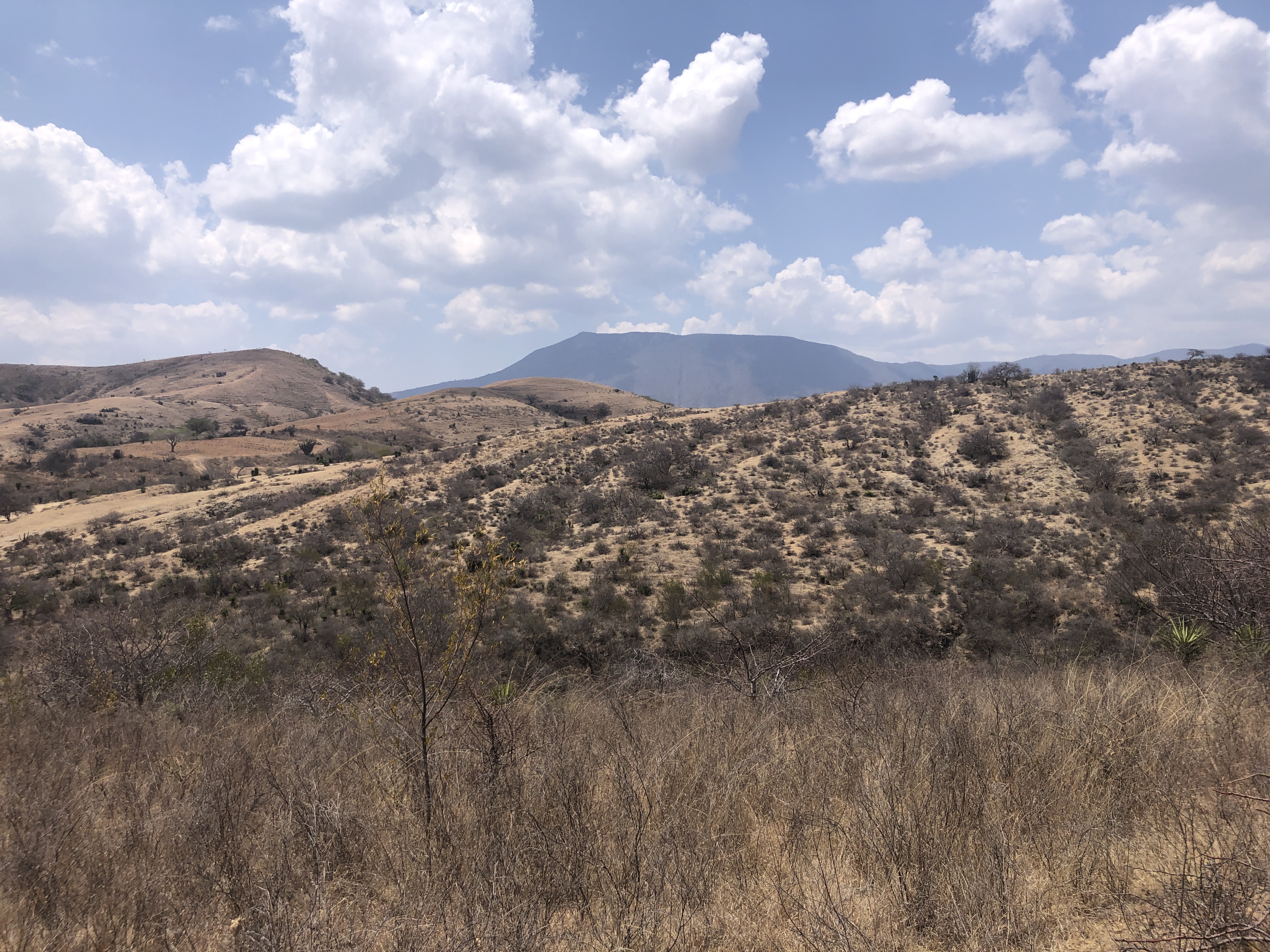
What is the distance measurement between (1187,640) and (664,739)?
9.26 metres

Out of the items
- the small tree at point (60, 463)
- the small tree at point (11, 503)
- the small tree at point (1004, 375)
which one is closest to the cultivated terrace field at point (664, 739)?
the small tree at point (11, 503)

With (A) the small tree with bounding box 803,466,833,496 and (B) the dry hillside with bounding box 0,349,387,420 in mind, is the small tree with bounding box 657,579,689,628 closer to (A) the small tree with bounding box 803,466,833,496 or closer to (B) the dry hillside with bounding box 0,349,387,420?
(A) the small tree with bounding box 803,466,833,496

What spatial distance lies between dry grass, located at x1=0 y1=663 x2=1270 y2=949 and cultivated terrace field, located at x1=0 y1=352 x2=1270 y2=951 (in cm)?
2

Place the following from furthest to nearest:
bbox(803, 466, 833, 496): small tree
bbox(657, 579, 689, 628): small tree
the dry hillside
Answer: the dry hillside
bbox(803, 466, 833, 496): small tree
bbox(657, 579, 689, 628): small tree

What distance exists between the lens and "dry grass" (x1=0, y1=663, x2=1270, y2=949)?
261 cm

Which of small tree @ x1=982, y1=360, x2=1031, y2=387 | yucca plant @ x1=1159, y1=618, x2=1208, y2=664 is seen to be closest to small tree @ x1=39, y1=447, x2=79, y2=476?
yucca plant @ x1=1159, y1=618, x2=1208, y2=664

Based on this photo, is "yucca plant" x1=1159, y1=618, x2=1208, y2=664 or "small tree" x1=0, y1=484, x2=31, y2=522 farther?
"small tree" x1=0, y1=484, x2=31, y2=522

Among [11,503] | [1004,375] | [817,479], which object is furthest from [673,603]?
[11,503]

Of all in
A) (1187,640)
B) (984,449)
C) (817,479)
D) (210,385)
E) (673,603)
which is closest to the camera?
(1187,640)

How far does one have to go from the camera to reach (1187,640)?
8609mm

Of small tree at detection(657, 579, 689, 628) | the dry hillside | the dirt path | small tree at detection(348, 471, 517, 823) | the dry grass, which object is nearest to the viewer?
the dry grass

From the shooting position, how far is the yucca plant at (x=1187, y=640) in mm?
8438

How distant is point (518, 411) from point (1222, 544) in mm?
68680

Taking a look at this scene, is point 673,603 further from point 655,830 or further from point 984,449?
point 984,449
